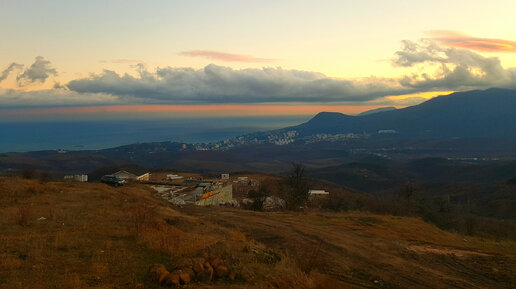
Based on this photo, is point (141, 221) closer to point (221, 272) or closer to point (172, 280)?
point (221, 272)

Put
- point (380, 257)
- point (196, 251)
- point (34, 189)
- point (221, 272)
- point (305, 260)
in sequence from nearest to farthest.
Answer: point (221, 272)
point (196, 251)
point (305, 260)
point (380, 257)
point (34, 189)

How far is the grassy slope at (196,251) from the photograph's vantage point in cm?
921

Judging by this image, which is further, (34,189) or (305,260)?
(34,189)

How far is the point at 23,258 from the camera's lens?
9.80m

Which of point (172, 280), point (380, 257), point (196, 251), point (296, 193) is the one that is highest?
point (172, 280)

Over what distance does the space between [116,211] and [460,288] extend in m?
13.7

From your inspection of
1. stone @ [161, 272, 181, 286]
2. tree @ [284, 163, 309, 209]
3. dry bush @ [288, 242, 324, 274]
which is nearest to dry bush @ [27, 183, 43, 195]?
dry bush @ [288, 242, 324, 274]

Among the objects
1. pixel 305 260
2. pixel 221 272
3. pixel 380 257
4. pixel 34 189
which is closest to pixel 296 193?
pixel 380 257

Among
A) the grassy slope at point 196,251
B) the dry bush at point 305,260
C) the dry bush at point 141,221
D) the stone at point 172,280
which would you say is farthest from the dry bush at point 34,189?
the stone at point 172,280

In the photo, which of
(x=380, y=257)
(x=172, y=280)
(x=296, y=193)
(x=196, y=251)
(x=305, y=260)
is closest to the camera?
(x=172, y=280)

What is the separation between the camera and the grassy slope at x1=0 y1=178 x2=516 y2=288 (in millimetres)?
9211

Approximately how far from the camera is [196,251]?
436 inches

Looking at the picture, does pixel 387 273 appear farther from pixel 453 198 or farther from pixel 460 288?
pixel 453 198

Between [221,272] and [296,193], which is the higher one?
[221,272]
